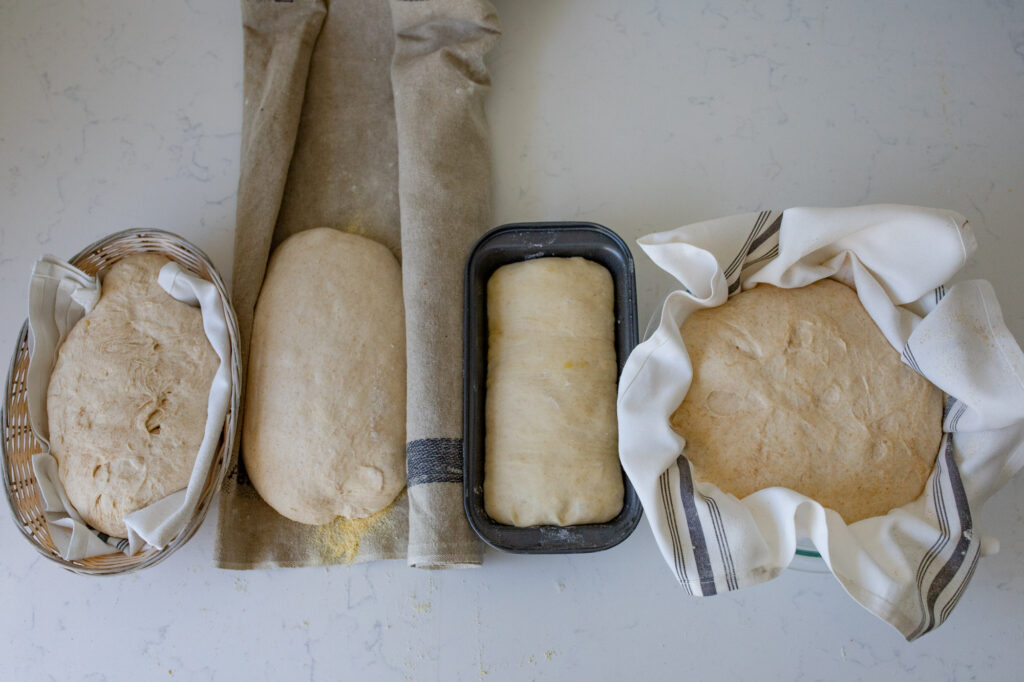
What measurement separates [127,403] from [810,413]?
2.86ft

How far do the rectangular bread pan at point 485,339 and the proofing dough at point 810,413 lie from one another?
12 centimetres

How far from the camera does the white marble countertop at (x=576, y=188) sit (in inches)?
39.5

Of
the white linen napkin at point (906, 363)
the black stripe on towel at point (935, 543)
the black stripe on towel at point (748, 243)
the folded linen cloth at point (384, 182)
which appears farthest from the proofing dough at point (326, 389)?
the black stripe on towel at point (935, 543)

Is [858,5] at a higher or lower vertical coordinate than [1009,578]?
higher

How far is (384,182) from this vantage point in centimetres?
112

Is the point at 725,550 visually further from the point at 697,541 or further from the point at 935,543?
the point at 935,543

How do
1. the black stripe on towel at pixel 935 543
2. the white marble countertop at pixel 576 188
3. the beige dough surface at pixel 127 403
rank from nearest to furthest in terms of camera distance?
1. the black stripe on towel at pixel 935 543
2. the beige dough surface at pixel 127 403
3. the white marble countertop at pixel 576 188

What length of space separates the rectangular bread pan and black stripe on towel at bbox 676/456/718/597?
3.4 inches

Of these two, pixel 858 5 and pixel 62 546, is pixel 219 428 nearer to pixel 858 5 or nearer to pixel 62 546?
pixel 62 546

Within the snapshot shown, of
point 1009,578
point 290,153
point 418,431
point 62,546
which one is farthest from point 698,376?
point 62,546

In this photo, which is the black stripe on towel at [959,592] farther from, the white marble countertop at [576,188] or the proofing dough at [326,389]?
the proofing dough at [326,389]

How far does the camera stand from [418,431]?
0.95 metres

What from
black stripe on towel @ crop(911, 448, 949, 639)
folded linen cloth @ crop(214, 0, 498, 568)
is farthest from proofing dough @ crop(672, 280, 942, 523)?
folded linen cloth @ crop(214, 0, 498, 568)

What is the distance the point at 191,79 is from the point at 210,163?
0.52 feet
